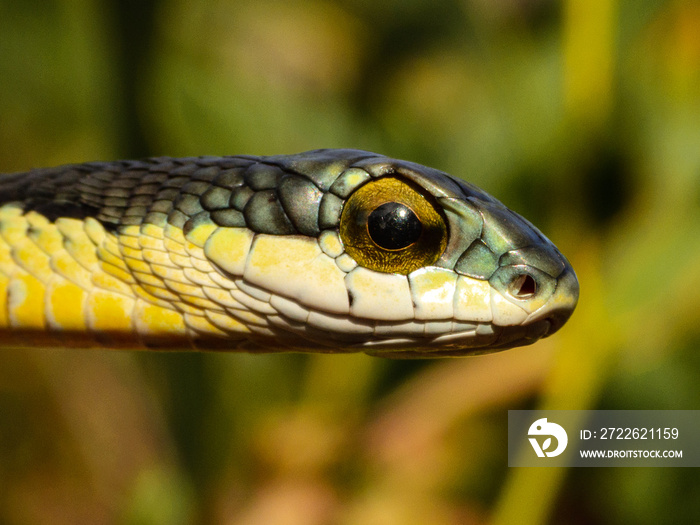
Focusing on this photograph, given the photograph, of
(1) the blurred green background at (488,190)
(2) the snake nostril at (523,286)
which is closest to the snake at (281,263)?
(2) the snake nostril at (523,286)

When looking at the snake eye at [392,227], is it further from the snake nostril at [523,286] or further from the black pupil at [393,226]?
the snake nostril at [523,286]

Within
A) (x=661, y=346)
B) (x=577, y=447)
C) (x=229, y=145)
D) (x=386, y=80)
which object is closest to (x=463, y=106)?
(x=386, y=80)

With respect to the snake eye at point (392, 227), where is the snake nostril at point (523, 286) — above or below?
below

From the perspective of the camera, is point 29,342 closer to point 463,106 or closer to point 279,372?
point 279,372

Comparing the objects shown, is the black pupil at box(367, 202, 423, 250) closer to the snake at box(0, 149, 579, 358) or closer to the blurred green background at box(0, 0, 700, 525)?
the snake at box(0, 149, 579, 358)

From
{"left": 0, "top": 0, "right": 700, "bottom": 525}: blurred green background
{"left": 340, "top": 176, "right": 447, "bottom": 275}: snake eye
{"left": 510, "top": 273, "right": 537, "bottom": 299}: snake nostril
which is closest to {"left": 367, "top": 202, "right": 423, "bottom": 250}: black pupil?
{"left": 340, "top": 176, "right": 447, "bottom": 275}: snake eye
